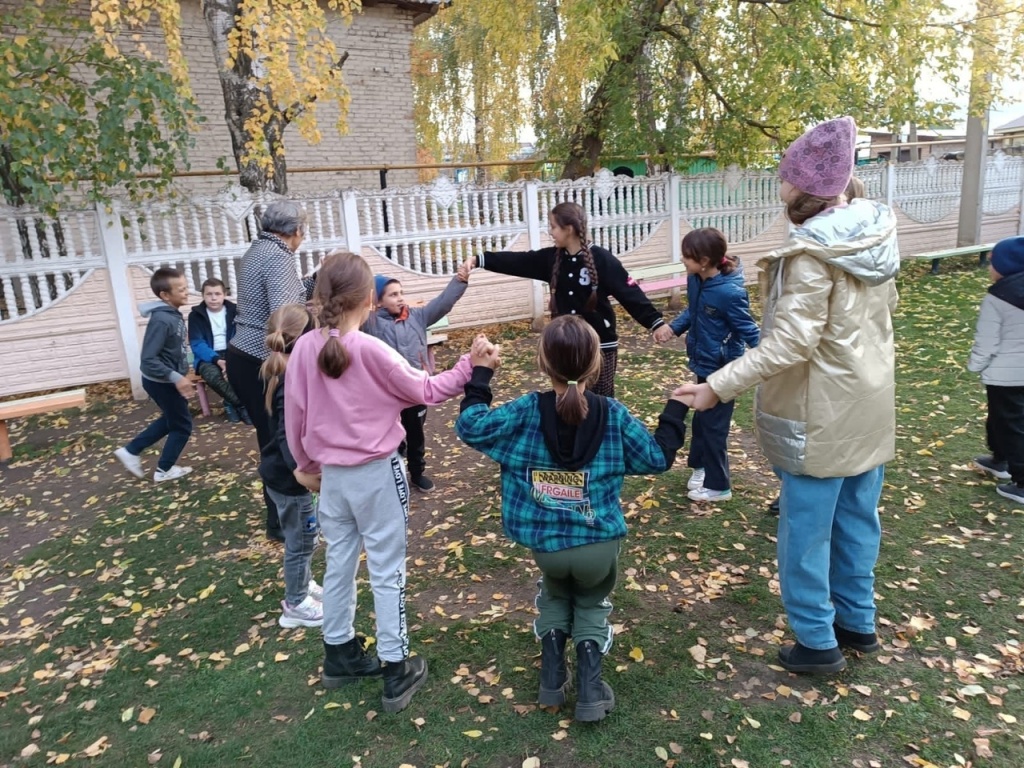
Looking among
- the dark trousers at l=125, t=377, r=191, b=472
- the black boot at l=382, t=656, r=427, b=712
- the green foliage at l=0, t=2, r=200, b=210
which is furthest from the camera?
the green foliage at l=0, t=2, r=200, b=210

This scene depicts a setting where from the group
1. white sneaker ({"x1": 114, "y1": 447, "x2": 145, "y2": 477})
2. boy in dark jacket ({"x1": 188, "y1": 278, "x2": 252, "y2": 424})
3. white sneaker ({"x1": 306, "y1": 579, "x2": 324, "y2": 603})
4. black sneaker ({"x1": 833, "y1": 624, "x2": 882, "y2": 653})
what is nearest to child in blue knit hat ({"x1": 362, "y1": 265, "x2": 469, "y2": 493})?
white sneaker ({"x1": 306, "y1": 579, "x2": 324, "y2": 603})

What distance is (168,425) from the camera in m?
5.58

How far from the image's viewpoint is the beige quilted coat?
2.48 meters

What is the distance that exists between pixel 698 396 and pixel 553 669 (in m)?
1.20

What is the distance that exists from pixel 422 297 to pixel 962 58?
8863mm

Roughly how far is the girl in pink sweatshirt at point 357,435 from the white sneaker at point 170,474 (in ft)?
10.9

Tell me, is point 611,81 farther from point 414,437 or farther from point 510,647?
point 510,647

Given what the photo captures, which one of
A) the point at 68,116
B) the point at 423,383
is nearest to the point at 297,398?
the point at 423,383

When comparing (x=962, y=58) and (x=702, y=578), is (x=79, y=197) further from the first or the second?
(x=962, y=58)

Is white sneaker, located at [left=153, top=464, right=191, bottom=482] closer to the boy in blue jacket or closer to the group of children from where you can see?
the group of children

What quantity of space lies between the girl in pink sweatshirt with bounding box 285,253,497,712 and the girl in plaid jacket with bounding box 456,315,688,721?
23 centimetres

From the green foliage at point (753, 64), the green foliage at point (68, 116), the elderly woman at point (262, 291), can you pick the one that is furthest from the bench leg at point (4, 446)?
the green foliage at point (753, 64)

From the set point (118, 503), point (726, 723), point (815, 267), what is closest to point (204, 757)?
point (726, 723)

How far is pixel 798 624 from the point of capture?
9.28 ft
